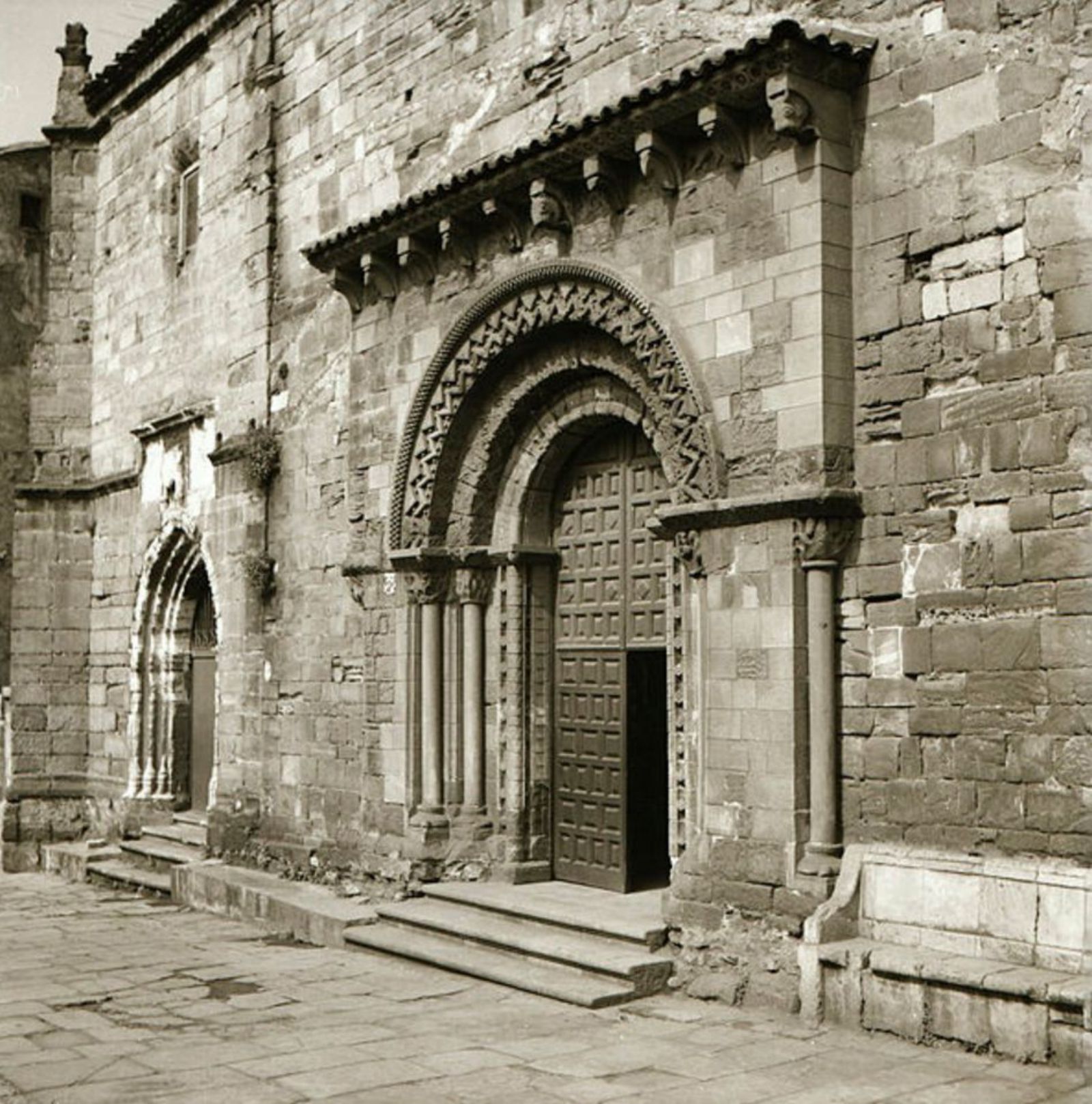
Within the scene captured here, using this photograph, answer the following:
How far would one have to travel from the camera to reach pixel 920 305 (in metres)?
7.14

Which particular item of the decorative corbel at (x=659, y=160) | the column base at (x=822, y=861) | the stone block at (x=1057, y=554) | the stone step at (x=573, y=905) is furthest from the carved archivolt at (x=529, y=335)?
the stone step at (x=573, y=905)

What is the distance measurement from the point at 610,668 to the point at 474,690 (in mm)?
1072

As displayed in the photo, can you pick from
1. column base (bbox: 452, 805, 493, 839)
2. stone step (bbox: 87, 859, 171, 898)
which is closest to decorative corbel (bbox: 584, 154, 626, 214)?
column base (bbox: 452, 805, 493, 839)

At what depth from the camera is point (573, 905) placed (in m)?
8.77

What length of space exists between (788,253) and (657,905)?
384 centimetres

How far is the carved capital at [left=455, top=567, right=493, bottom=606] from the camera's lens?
1004 centimetres

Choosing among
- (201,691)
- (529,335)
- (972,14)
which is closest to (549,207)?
(529,335)

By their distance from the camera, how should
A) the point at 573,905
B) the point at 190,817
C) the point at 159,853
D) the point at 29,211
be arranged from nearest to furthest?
the point at 573,905 → the point at 159,853 → the point at 190,817 → the point at 29,211

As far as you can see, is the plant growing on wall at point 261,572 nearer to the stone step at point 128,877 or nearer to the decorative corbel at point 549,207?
the stone step at point 128,877

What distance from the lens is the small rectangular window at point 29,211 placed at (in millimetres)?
16500

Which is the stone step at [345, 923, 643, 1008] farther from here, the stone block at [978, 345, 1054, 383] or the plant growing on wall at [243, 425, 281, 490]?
the plant growing on wall at [243, 425, 281, 490]

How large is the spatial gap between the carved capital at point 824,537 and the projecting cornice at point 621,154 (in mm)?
1946

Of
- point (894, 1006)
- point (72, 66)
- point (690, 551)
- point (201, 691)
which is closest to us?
point (894, 1006)

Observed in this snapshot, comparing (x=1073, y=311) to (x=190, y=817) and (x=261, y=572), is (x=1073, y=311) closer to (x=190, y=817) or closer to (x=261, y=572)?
(x=261, y=572)
